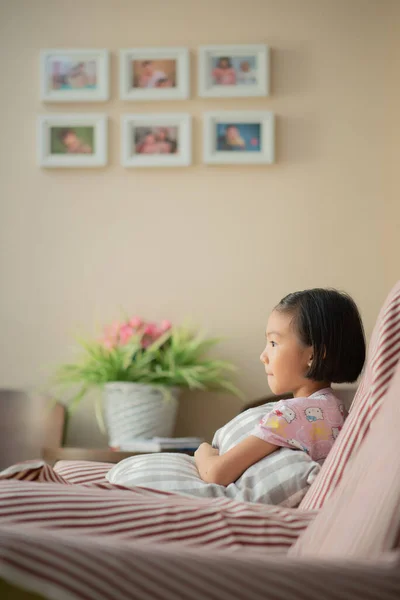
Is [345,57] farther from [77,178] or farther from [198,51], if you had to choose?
[77,178]

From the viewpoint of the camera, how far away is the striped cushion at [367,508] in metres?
0.72

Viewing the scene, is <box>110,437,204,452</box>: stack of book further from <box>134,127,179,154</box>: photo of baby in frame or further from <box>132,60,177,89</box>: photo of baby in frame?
<box>132,60,177,89</box>: photo of baby in frame

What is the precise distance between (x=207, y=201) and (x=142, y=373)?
80 cm

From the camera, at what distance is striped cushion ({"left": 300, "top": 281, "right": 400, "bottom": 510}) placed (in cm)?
111

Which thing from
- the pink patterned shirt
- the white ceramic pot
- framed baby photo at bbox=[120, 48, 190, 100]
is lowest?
the white ceramic pot

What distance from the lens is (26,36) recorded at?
138 inches

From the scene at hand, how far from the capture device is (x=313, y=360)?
157cm

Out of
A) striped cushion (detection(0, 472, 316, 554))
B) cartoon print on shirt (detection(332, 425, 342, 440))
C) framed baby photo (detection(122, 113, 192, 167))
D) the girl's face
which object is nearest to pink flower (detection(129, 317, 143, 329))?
framed baby photo (detection(122, 113, 192, 167))

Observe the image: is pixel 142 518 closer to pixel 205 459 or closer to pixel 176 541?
pixel 176 541

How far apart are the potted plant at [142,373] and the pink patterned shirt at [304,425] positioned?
1614 mm

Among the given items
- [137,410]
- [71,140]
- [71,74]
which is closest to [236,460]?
[137,410]

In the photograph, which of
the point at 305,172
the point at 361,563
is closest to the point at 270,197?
the point at 305,172

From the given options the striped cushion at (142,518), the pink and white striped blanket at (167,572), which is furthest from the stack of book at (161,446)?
the pink and white striped blanket at (167,572)

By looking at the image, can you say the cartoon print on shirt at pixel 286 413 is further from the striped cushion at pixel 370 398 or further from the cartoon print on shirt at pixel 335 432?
the striped cushion at pixel 370 398
